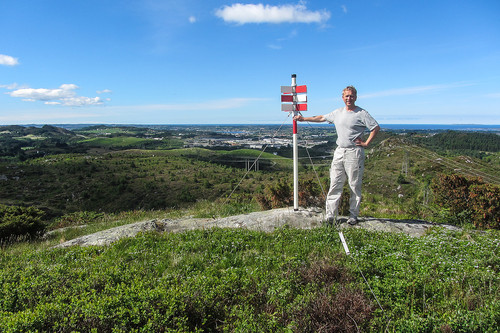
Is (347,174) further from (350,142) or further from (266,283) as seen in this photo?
(266,283)

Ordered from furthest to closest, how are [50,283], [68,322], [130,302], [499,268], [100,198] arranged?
[100,198] < [499,268] < [50,283] < [130,302] < [68,322]

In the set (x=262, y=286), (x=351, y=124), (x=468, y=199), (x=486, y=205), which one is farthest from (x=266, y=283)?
(x=468, y=199)

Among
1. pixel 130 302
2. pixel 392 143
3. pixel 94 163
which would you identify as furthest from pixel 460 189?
pixel 94 163

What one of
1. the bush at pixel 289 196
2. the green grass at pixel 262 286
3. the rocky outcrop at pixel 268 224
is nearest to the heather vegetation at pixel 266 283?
the green grass at pixel 262 286

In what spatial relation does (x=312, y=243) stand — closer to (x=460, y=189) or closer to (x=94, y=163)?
(x=460, y=189)

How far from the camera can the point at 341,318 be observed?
305cm

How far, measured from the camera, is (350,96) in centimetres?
581

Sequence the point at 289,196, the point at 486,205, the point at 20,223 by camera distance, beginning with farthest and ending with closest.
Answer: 1. the point at 289,196
2. the point at 20,223
3. the point at 486,205

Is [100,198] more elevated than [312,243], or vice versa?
[312,243]

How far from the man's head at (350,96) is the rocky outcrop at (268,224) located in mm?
2704

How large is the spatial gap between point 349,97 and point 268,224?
347cm

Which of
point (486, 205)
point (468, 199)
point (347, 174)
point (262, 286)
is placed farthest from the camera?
point (468, 199)

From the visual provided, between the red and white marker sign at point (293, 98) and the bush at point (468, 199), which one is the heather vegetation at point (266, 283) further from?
the red and white marker sign at point (293, 98)

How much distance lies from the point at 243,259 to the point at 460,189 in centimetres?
769
